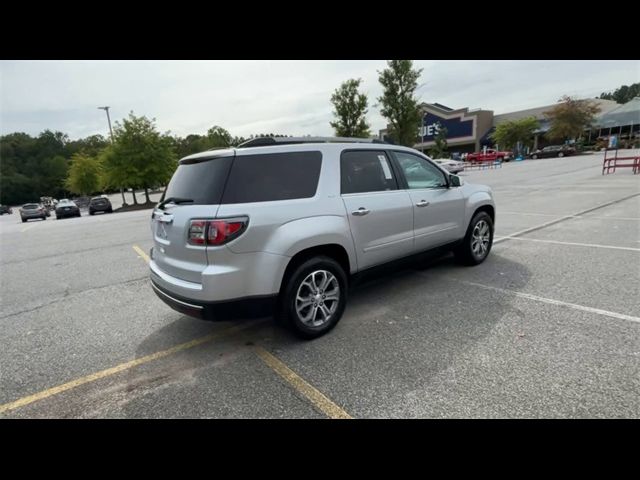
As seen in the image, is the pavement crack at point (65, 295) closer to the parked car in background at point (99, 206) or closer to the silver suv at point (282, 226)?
the silver suv at point (282, 226)

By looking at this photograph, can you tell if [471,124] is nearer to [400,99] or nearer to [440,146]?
[440,146]

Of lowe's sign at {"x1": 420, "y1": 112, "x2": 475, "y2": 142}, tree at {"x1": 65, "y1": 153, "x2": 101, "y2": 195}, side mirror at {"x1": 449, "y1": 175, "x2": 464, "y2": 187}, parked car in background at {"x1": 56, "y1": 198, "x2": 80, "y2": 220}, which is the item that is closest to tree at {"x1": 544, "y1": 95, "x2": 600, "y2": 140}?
lowe's sign at {"x1": 420, "y1": 112, "x2": 475, "y2": 142}

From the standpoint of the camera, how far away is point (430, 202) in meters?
4.31

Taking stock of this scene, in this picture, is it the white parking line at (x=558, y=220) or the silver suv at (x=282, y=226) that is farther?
the white parking line at (x=558, y=220)

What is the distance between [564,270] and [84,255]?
9.23m

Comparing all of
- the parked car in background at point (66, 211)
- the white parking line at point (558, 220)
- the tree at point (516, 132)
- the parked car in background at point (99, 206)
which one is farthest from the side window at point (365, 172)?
the tree at point (516, 132)

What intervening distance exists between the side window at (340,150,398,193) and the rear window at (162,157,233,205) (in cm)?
120

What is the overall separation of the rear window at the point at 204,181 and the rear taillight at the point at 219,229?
7.7 inches

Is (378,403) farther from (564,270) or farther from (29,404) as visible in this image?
(564,270)

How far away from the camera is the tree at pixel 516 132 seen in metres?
49.2

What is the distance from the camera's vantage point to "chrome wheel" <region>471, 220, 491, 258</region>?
5.14m

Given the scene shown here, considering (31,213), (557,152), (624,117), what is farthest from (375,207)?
(624,117)

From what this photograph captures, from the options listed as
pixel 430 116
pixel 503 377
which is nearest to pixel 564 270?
pixel 503 377

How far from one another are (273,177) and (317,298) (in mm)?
1220
